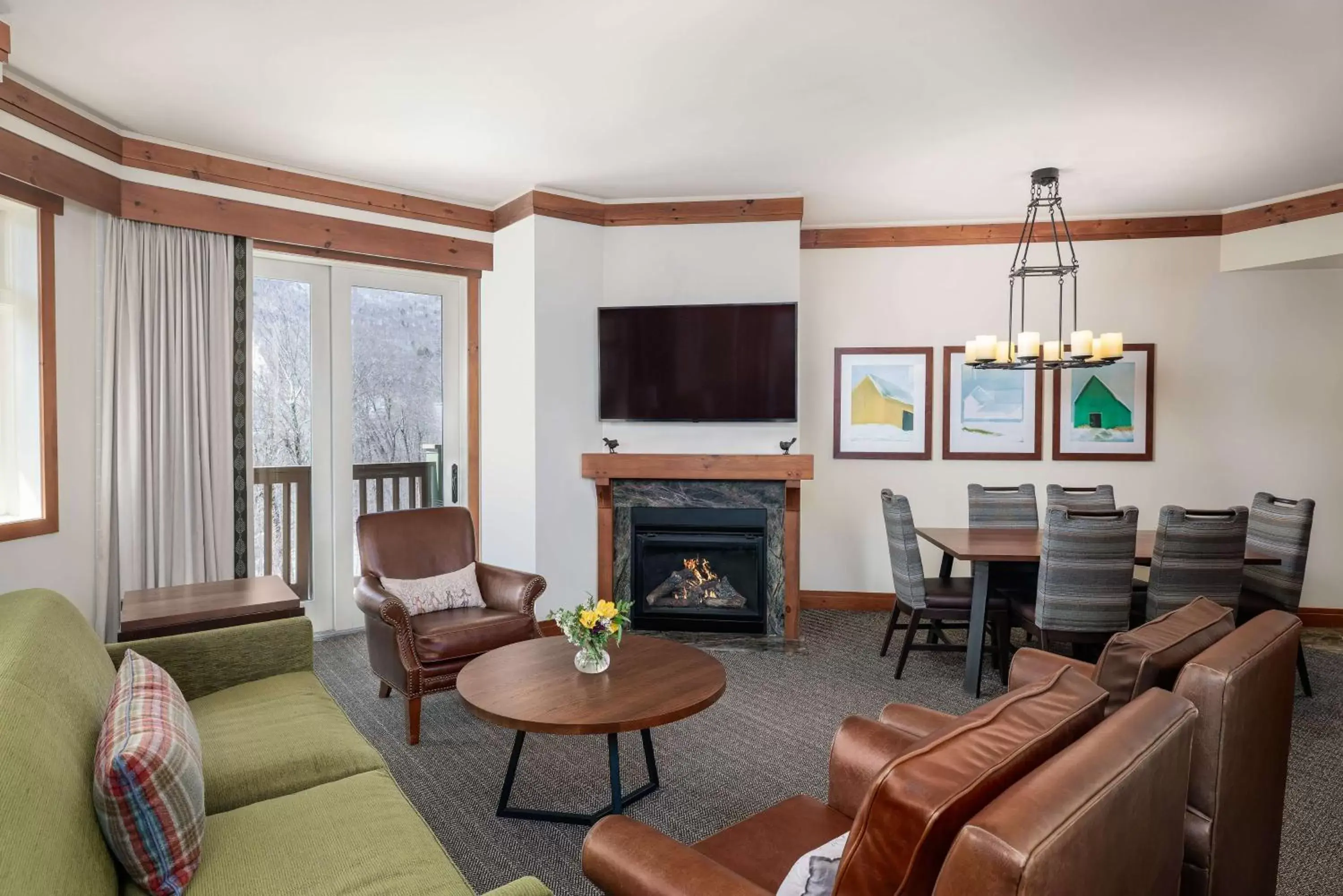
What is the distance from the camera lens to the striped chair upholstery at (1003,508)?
15.0 ft

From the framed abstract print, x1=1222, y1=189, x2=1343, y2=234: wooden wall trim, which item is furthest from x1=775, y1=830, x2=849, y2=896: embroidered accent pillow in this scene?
x1=1222, y1=189, x2=1343, y2=234: wooden wall trim

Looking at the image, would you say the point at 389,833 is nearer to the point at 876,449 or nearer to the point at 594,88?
the point at 594,88

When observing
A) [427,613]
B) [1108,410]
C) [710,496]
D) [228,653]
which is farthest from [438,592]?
[1108,410]

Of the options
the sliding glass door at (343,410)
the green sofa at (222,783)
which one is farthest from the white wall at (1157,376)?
the green sofa at (222,783)

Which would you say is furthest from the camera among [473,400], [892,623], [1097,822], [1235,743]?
[473,400]

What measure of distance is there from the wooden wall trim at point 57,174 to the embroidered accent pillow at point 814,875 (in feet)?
12.4

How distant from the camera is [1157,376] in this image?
519cm

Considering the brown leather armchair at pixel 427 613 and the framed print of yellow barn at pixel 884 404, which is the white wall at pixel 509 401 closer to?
the brown leather armchair at pixel 427 613

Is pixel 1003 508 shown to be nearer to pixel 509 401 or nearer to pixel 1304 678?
pixel 1304 678

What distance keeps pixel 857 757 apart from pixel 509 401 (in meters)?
3.52

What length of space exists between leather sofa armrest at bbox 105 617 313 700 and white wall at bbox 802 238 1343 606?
3.65m

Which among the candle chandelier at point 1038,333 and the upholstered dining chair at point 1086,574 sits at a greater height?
the candle chandelier at point 1038,333

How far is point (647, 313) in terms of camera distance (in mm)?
4801

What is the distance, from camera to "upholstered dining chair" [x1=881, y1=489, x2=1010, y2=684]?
12.8 feet
